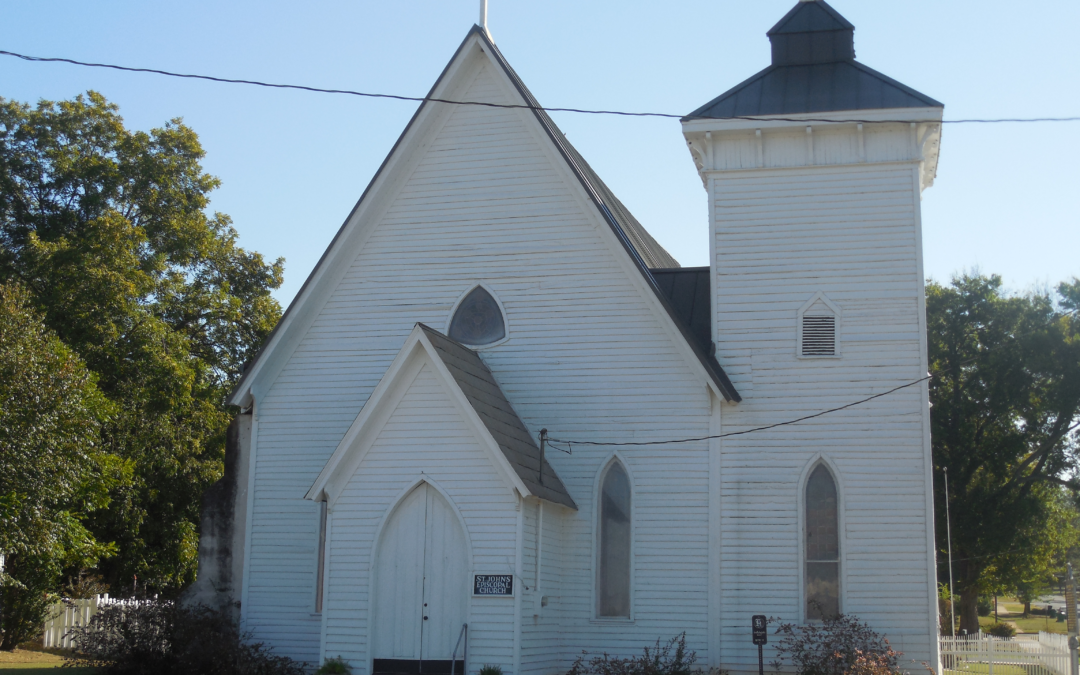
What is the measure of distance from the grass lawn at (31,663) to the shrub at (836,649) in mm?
11534

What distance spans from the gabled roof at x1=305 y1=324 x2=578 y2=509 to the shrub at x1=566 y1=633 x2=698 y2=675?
8.04 feet

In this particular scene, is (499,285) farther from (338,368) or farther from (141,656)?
(141,656)

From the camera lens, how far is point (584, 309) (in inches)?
713

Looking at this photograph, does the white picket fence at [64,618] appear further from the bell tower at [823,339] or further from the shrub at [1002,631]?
the shrub at [1002,631]

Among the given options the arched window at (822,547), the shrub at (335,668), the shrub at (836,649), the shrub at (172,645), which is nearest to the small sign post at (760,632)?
the shrub at (836,649)

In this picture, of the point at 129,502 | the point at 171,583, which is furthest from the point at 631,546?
the point at 171,583

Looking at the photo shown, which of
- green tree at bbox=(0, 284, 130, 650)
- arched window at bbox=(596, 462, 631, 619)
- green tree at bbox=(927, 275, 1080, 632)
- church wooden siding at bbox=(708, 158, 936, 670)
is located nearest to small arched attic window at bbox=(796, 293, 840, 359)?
church wooden siding at bbox=(708, 158, 936, 670)

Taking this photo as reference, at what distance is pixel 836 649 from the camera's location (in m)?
15.5

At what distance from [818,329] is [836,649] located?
505cm

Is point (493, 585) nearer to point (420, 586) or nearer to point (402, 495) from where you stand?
point (420, 586)

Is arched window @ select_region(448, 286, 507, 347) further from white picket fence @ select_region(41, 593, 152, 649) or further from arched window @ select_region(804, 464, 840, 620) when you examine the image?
white picket fence @ select_region(41, 593, 152, 649)

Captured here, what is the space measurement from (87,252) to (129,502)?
7516 millimetres

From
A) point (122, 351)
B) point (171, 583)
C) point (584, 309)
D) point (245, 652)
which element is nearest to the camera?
point (245, 652)

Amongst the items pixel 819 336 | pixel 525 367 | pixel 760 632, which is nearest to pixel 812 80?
pixel 819 336
